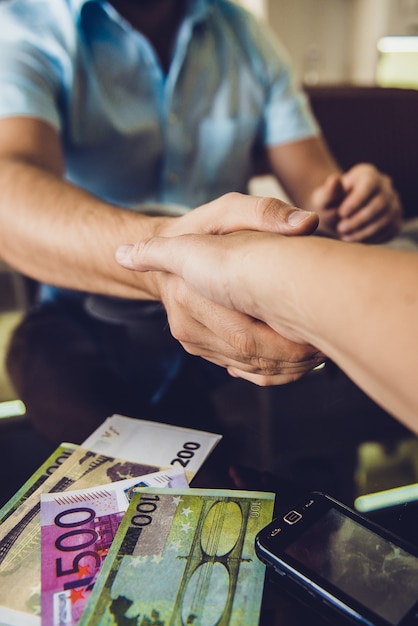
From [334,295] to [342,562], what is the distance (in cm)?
17

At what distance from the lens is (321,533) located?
36 centimetres

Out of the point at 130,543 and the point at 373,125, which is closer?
the point at 130,543

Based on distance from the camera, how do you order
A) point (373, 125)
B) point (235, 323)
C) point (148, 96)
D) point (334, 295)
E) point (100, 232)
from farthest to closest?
point (373, 125), point (148, 96), point (100, 232), point (235, 323), point (334, 295)

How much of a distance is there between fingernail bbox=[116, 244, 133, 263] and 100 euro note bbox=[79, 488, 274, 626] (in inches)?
8.1

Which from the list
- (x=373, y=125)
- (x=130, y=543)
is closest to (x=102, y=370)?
(x=130, y=543)

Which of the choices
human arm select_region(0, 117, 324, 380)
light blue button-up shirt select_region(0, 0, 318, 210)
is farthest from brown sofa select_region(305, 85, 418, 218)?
human arm select_region(0, 117, 324, 380)

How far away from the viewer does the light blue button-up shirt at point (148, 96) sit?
0.88m

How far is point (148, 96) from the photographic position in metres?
1.01

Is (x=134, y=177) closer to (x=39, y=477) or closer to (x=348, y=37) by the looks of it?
(x=39, y=477)

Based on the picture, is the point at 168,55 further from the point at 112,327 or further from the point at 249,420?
the point at 249,420

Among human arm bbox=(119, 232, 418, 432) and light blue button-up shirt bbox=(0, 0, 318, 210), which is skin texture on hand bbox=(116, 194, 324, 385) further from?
light blue button-up shirt bbox=(0, 0, 318, 210)

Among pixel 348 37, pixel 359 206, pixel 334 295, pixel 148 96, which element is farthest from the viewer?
pixel 348 37

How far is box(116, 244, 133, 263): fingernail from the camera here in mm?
486

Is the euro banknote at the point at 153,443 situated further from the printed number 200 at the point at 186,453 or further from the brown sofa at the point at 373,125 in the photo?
the brown sofa at the point at 373,125
